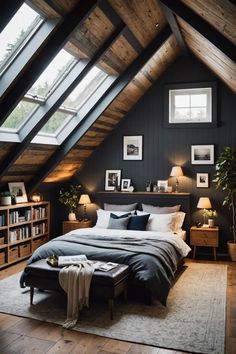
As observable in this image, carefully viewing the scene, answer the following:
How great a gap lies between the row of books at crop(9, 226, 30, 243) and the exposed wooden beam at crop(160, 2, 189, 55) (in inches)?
160

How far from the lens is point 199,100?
6.93 meters

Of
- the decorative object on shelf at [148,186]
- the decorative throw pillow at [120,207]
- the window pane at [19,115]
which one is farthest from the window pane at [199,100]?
the window pane at [19,115]

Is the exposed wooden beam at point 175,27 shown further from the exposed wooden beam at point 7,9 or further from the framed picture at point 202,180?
the framed picture at point 202,180

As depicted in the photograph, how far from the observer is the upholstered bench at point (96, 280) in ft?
13.0

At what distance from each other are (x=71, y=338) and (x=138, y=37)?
3.99 meters

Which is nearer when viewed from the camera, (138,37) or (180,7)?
(180,7)

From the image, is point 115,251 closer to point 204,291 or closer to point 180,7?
point 204,291

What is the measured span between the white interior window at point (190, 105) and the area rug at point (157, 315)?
10.4 feet

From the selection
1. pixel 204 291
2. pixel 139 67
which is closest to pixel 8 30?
pixel 139 67

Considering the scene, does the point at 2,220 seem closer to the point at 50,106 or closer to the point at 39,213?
the point at 39,213

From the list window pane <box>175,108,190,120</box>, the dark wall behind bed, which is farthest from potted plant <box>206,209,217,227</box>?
window pane <box>175,108,190,120</box>

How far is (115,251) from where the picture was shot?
4.71 m

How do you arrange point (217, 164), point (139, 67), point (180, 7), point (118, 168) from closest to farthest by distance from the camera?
point (180, 7)
point (139, 67)
point (217, 164)
point (118, 168)

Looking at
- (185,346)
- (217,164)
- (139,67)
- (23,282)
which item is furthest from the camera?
(217,164)
